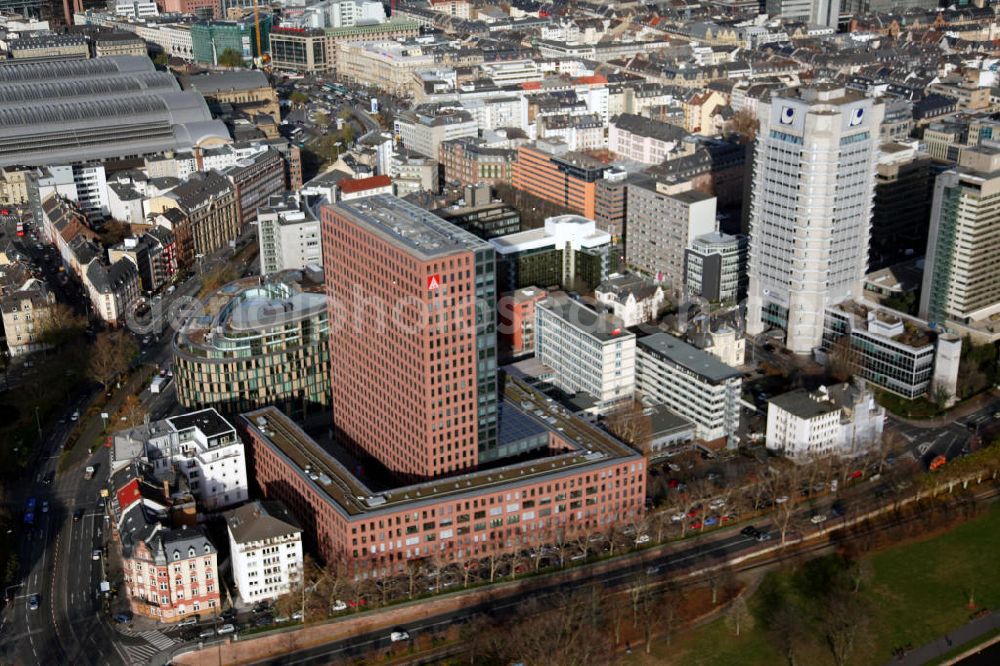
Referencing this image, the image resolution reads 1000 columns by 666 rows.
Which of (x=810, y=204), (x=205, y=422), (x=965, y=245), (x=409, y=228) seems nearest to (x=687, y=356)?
(x=810, y=204)

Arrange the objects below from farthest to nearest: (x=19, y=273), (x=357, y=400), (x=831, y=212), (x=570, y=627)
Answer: (x=19, y=273)
(x=831, y=212)
(x=357, y=400)
(x=570, y=627)

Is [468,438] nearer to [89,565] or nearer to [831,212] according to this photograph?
[89,565]

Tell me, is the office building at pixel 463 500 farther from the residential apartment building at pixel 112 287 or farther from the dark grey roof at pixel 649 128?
the dark grey roof at pixel 649 128

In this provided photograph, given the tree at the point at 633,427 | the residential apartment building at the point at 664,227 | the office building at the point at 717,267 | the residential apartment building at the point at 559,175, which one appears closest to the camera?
the tree at the point at 633,427

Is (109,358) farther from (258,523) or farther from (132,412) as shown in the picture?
(258,523)

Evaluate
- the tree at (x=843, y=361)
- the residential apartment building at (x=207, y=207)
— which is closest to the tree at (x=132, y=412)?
the residential apartment building at (x=207, y=207)

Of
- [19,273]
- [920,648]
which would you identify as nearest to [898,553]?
[920,648]

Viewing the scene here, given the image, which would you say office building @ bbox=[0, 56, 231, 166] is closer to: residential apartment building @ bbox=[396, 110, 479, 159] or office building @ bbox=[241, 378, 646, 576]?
residential apartment building @ bbox=[396, 110, 479, 159]

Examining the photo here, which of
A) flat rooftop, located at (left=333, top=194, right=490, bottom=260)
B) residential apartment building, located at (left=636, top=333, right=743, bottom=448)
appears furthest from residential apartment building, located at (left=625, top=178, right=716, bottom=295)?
flat rooftop, located at (left=333, top=194, right=490, bottom=260)
